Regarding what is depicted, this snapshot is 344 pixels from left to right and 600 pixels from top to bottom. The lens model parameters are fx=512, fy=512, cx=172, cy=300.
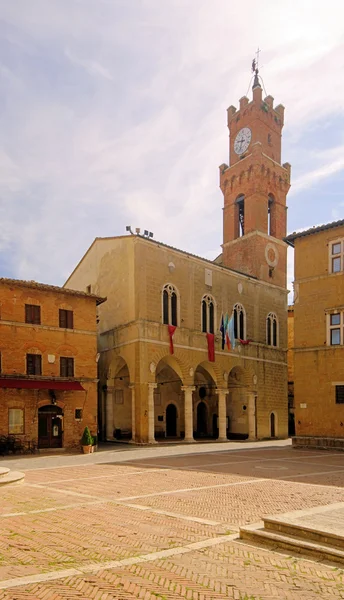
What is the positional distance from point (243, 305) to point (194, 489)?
2815cm

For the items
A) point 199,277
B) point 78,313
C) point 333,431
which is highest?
point 199,277

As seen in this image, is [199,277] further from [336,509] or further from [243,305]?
[336,509]

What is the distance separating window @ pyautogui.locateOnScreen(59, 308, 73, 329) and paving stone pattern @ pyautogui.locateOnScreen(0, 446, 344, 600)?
1262 centimetres

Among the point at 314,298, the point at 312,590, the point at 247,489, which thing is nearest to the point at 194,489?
the point at 247,489

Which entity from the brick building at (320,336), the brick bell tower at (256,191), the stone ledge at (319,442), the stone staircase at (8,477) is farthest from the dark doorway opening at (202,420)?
the stone staircase at (8,477)

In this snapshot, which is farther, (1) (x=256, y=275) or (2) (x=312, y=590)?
(1) (x=256, y=275)

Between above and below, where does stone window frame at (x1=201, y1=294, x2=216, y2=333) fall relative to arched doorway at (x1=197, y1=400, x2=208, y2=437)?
above

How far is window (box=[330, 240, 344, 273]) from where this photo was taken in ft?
92.9

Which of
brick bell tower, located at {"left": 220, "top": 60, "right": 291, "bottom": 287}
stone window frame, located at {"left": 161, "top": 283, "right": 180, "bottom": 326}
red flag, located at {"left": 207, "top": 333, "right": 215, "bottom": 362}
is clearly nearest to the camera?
stone window frame, located at {"left": 161, "top": 283, "right": 180, "bottom": 326}

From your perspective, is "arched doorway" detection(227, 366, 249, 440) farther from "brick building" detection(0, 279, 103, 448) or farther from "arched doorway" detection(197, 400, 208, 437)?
"brick building" detection(0, 279, 103, 448)

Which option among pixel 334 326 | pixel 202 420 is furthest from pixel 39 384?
pixel 202 420

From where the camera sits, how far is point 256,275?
4500 centimetres

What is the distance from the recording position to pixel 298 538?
331 inches

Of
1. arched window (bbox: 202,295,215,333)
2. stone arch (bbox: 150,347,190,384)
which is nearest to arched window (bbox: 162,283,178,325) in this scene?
stone arch (bbox: 150,347,190,384)
